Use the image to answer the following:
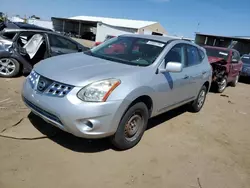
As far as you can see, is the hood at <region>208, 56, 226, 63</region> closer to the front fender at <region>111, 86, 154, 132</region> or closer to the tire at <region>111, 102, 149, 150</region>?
the tire at <region>111, 102, 149, 150</region>

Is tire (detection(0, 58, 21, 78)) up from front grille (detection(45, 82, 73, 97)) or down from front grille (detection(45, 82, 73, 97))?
down

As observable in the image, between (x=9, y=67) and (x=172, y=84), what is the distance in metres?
4.84

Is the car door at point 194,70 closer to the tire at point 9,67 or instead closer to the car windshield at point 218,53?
the car windshield at point 218,53

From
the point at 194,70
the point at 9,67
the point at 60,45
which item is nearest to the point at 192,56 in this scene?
the point at 194,70

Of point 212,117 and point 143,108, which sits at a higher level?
point 143,108

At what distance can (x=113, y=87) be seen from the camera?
3.17 m

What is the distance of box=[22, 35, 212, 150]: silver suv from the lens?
10.1 ft

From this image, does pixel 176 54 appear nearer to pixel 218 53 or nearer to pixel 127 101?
pixel 127 101

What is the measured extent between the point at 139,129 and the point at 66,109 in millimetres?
1313

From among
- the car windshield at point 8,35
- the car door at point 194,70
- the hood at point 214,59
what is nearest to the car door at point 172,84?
the car door at point 194,70

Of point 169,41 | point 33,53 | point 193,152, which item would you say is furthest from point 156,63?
point 33,53

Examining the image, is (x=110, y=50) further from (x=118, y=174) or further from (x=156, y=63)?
(x=118, y=174)

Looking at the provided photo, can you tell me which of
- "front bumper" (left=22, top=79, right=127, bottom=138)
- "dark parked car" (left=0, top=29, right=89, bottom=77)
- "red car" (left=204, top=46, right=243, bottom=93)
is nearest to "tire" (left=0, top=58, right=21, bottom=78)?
"dark parked car" (left=0, top=29, right=89, bottom=77)

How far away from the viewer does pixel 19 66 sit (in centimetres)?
693
